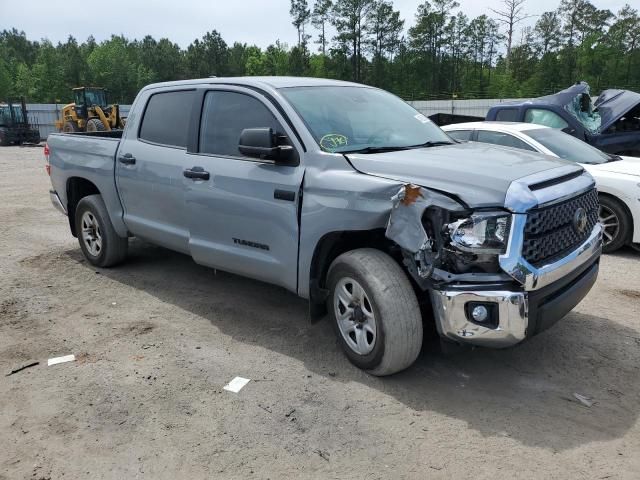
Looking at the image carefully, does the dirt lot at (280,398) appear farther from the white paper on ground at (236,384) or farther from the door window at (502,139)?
the door window at (502,139)

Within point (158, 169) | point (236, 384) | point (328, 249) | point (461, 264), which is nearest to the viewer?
point (461, 264)

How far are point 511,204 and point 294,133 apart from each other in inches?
63.1

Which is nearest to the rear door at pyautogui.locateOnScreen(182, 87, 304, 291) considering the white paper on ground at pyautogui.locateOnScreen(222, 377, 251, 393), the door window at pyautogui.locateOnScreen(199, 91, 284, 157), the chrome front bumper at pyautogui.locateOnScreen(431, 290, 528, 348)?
the door window at pyautogui.locateOnScreen(199, 91, 284, 157)

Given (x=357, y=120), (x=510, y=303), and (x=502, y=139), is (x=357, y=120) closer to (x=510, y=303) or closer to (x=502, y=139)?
(x=510, y=303)

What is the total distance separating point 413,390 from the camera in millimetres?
3496

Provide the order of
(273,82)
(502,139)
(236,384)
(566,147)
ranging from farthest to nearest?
(502,139), (566,147), (273,82), (236,384)

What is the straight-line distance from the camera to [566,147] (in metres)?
7.07

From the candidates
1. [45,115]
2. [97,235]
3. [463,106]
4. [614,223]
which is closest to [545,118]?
[614,223]

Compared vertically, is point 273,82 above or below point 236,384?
above

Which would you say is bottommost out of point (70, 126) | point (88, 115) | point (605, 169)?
point (70, 126)

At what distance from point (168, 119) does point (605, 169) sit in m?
4.98

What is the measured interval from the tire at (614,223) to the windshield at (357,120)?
298cm

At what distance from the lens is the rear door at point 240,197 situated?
392 centimetres

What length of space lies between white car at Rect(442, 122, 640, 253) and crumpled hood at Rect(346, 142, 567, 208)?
294 centimetres
